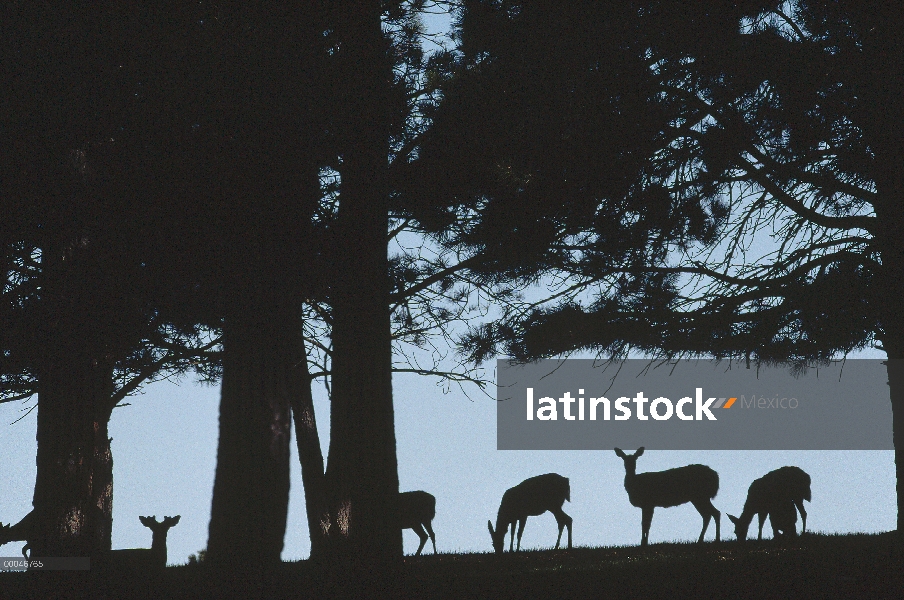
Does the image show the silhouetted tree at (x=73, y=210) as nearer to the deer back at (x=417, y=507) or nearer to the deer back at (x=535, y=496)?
the deer back at (x=417, y=507)

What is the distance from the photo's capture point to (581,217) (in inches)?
350

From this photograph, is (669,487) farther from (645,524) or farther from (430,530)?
(430,530)

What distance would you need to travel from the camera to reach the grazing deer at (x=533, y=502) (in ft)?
45.2

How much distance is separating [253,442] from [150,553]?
128 inches

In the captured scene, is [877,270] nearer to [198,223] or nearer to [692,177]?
[692,177]

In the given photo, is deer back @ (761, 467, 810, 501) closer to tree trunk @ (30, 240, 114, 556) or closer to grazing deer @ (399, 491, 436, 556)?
grazing deer @ (399, 491, 436, 556)

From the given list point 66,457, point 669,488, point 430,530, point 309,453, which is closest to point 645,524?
point 669,488

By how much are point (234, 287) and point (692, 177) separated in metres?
4.60

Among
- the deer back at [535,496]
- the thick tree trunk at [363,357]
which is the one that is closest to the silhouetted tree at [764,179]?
the thick tree trunk at [363,357]

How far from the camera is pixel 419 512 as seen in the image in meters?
13.9

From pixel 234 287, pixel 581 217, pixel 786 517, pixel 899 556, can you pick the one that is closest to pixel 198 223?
pixel 234 287

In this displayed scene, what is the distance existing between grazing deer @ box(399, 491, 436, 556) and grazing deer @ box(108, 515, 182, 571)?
360cm

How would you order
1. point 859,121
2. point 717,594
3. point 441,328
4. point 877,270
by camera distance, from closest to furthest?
point 717,594 → point 859,121 → point 877,270 → point 441,328

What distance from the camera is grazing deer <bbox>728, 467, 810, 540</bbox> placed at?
40.7 ft
